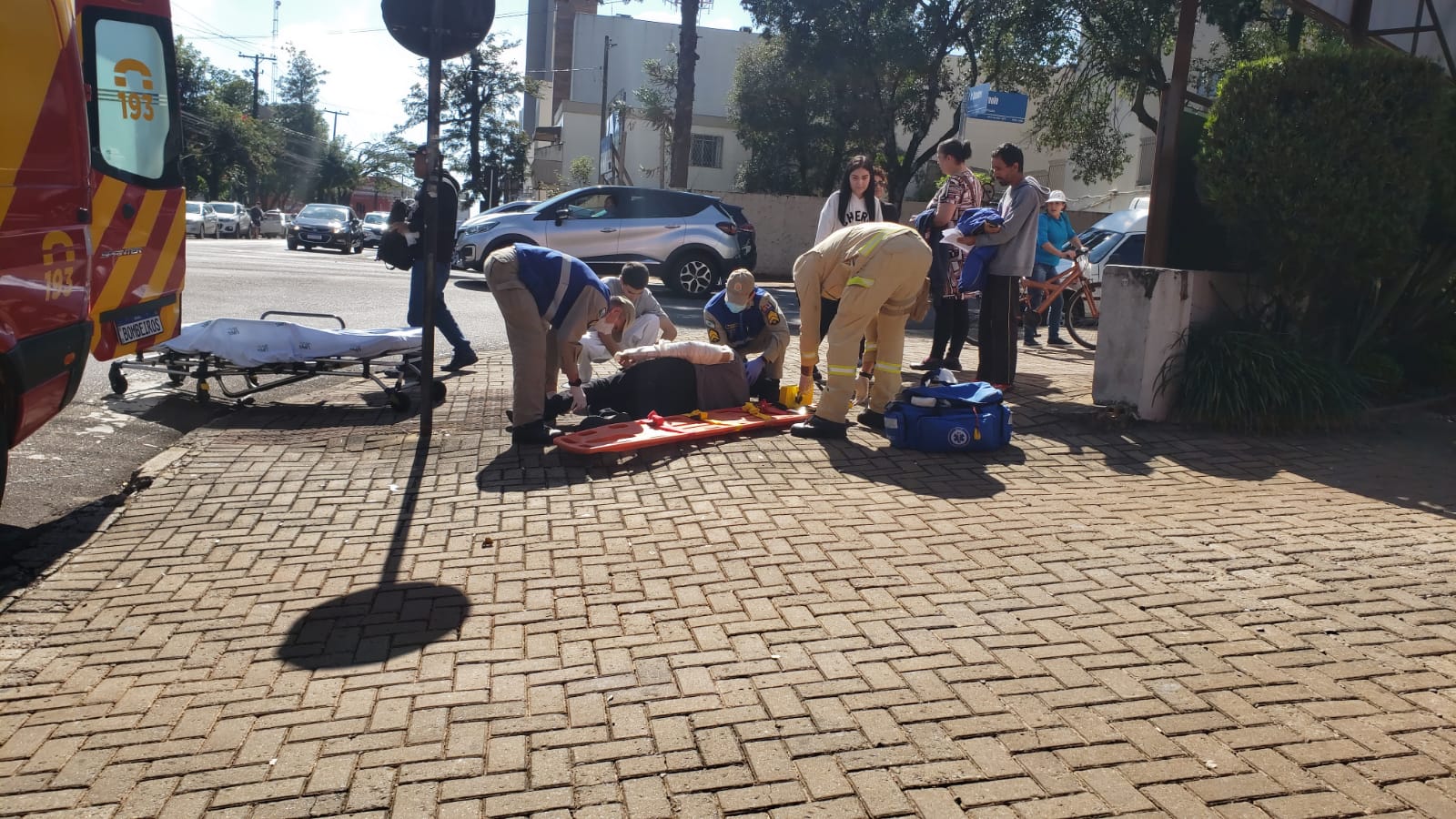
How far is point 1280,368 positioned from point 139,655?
255 inches

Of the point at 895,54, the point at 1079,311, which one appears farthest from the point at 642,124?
the point at 1079,311

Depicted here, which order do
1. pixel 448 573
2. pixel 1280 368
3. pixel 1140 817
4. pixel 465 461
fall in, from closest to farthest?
pixel 1140 817 < pixel 448 573 < pixel 465 461 < pixel 1280 368

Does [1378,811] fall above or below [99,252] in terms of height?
below

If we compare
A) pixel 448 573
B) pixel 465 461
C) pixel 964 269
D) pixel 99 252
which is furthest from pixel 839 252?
pixel 99 252

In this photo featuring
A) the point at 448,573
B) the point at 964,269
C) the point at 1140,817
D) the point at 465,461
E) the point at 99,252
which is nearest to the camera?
the point at 1140,817

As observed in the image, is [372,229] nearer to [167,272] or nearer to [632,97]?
[632,97]

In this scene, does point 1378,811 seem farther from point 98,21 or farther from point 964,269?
point 98,21

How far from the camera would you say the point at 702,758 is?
3346 mm

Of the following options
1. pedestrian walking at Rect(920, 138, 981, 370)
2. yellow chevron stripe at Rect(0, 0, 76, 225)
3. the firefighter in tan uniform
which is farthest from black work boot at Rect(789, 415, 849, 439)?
yellow chevron stripe at Rect(0, 0, 76, 225)

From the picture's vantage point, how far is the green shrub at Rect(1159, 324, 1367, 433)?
7371 millimetres

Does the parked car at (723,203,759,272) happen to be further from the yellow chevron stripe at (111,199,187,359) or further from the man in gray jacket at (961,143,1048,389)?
the yellow chevron stripe at (111,199,187,359)

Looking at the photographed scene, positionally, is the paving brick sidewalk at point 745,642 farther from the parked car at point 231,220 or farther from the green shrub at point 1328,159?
the parked car at point 231,220

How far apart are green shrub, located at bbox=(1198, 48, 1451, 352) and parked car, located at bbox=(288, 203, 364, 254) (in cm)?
2970

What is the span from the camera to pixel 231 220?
44.8 m
